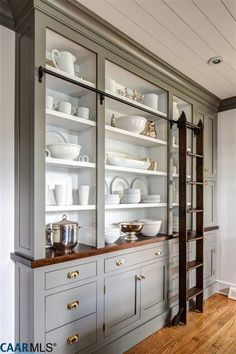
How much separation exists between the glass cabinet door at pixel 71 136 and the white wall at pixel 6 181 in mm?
250

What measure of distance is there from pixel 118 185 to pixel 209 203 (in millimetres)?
1428

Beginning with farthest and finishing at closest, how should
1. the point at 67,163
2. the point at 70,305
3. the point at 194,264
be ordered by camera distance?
1. the point at 194,264
2. the point at 67,163
3. the point at 70,305

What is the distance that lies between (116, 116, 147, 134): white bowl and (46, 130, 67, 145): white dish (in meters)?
0.58

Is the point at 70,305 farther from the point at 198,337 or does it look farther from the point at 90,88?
the point at 90,88

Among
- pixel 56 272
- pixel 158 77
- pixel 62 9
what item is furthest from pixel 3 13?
pixel 56 272

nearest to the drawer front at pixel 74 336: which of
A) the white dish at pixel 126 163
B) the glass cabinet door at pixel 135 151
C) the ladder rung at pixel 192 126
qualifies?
the glass cabinet door at pixel 135 151

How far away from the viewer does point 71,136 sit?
2.15 meters

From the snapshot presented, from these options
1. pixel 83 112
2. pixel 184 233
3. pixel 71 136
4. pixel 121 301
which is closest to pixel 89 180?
pixel 71 136

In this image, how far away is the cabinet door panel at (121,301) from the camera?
1.99m

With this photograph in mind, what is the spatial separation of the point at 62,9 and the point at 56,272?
1.73m

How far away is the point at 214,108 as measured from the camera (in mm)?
3479

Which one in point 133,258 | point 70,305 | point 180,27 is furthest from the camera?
point 133,258

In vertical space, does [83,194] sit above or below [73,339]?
above

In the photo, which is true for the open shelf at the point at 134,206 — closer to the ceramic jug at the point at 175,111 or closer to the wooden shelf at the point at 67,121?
the wooden shelf at the point at 67,121
